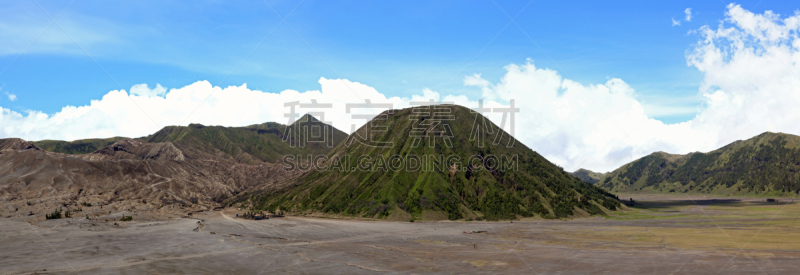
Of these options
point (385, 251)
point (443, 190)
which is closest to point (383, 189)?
point (443, 190)

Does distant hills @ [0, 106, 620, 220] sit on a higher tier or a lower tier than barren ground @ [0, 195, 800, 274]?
higher

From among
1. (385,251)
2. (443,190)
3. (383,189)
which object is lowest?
(385,251)

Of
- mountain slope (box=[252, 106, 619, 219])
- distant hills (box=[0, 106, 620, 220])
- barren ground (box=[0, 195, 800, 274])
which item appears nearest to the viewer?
barren ground (box=[0, 195, 800, 274])

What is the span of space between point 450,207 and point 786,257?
326 ft

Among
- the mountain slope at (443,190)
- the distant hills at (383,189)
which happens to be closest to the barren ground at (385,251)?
the distant hills at (383,189)

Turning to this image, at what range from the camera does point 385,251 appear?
7425 centimetres

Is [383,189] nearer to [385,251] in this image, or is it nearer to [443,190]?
[443,190]

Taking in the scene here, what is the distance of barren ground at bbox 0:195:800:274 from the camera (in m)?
56.6

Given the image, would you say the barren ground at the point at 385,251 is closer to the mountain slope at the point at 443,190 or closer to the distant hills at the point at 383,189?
the distant hills at the point at 383,189


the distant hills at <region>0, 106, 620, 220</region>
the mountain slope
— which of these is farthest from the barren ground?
the mountain slope

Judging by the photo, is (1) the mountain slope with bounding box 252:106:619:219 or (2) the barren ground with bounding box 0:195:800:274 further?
(1) the mountain slope with bounding box 252:106:619:219

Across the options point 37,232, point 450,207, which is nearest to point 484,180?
point 450,207

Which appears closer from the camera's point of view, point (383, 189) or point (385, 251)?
point (385, 251)

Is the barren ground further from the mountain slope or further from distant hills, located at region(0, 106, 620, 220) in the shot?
the mountain slope
